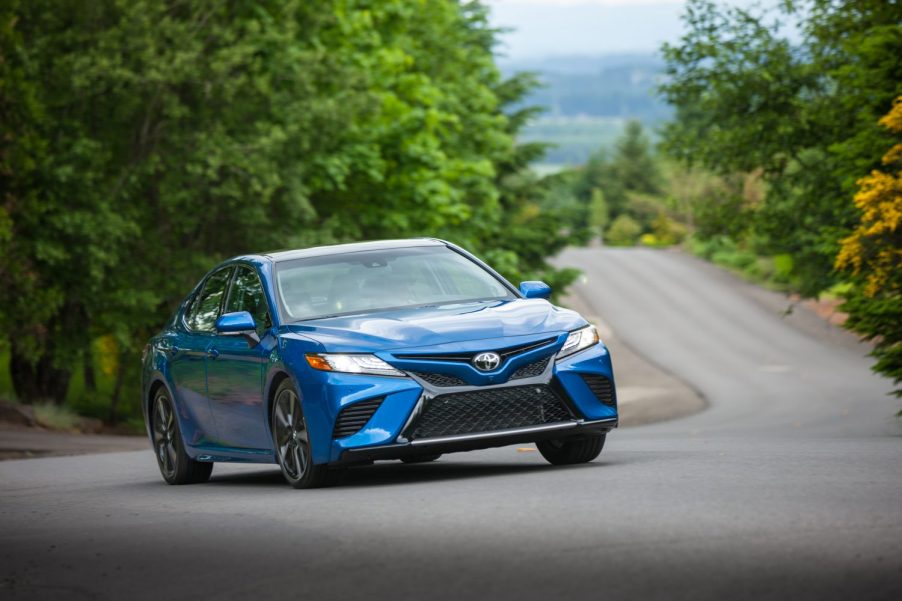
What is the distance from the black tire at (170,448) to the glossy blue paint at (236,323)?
206 cm

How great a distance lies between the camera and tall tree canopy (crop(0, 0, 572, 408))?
31422 millimetres

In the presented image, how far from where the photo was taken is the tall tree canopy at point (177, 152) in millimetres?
31422

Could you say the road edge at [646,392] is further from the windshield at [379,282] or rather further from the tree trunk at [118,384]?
the windshield at [379,282]

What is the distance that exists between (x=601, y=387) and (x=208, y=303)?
11.3ft

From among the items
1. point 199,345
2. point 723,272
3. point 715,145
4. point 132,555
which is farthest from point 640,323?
point 132,555

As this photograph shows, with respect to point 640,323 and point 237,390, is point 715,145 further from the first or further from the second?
point 640,323

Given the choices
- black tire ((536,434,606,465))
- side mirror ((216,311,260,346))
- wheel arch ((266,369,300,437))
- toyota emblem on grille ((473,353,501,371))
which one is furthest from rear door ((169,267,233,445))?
toyota emblem on grille ((473,353,501,371))

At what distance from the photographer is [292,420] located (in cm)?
1096

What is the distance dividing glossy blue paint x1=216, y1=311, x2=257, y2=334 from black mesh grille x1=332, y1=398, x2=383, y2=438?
133 centimetres

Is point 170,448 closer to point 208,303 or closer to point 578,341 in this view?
point 208,303

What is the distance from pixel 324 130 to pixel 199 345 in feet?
78.4

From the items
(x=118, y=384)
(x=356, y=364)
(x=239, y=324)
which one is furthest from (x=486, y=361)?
(x=118, y=384)

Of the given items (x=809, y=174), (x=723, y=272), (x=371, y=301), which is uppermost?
(x=371, y=301)

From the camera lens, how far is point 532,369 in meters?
10.8
